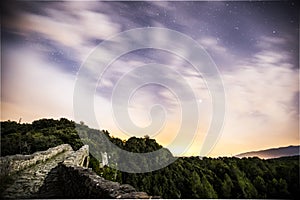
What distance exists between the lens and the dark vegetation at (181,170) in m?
8.54

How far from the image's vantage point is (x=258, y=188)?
995cm

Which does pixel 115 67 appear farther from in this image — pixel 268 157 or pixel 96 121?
pixel 268 157

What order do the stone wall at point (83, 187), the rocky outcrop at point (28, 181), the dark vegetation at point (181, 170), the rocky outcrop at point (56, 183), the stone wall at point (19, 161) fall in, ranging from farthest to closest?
the dark vegetation at point (181, 170) → the stone wall at point (19, 161) → the rocky outcrop at point (28, 181) → the rocky outcrop at point (56, 183) → the stone wall at point (83, 187)

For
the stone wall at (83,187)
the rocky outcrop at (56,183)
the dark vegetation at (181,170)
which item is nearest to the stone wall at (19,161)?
the rocky outcrop at (56,183)

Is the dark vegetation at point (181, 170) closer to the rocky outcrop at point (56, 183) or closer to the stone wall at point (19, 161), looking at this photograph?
the stone wall at point (19, 161)

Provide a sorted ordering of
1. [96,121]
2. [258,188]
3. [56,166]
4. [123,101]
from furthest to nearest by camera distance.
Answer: [258,188] → [123,101] → [96,121] → [56,166]

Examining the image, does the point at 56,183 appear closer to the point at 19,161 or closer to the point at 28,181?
the point at 28,181

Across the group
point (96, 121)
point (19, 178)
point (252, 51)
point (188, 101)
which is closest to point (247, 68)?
point (252, 51)

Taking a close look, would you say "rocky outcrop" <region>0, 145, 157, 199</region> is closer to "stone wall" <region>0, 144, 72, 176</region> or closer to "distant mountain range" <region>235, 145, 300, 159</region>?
"stone wall" <region>0, 144, 72, 176</region>

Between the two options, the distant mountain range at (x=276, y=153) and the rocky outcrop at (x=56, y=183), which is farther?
the distant mountain range at (x=276, y=153)

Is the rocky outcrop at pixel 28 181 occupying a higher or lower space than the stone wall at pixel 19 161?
lower

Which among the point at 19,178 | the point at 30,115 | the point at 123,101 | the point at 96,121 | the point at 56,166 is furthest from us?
the point at 123,101

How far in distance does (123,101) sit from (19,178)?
167 inches

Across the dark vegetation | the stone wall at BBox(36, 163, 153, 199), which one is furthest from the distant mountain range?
the stone wall at BBox(36, 163, 153, 199)
